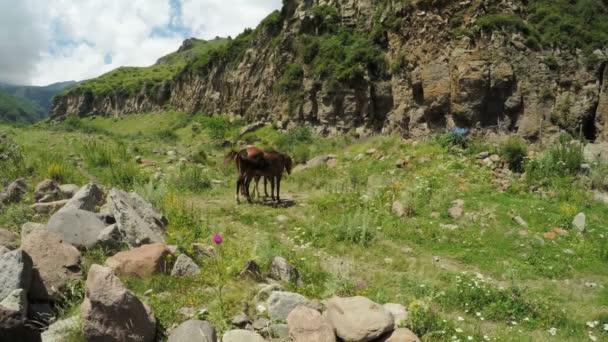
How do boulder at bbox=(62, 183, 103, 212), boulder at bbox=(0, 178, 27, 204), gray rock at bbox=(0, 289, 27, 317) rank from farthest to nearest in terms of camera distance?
boulder at bbox=(0, 178, 27, 204), boulder at bbox=(62, 183, 103, 212), gray rock at bbox=(0, 289, 27, 317)

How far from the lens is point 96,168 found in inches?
630

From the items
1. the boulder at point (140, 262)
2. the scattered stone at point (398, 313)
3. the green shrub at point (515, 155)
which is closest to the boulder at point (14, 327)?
the boulder at point (140, 262)

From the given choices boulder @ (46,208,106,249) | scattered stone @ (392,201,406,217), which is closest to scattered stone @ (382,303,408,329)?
boulder @ (46,208,106,249)

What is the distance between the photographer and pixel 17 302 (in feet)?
14.7

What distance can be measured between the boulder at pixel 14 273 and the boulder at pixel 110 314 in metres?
0.87

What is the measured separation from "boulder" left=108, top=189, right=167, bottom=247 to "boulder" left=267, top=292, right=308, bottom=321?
2924 millimetres

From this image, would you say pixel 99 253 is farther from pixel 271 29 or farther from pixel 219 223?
pixel 271 29

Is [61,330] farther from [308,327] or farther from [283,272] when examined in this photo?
[283,272]

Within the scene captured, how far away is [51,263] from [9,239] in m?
1.69

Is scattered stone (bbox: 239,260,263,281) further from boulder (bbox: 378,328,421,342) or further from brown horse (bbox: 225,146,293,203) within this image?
brown horse (bbox: 225,146,293,203)

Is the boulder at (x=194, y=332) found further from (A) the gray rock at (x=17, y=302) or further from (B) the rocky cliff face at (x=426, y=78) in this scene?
(B) the rocky cliff face at (x=426, y=78)

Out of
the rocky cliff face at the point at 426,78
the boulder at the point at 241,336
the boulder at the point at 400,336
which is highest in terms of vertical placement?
the rocky cliff face at the point at 426,78

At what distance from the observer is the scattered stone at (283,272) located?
6645 millimetres

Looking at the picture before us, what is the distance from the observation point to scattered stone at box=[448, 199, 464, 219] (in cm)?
1101
